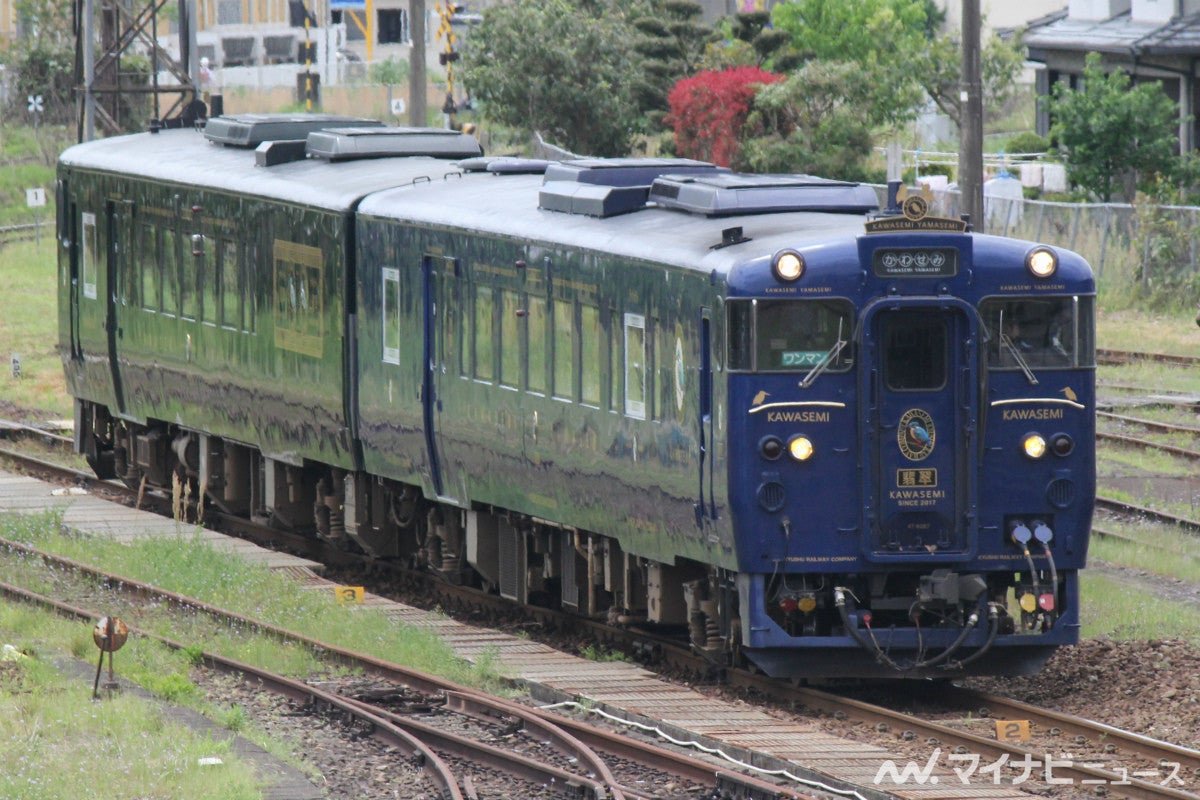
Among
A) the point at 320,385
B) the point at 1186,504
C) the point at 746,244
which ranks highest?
the point at 746,244

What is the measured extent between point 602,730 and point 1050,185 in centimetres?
3417

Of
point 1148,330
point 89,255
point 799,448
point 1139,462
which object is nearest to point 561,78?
point 1148,330

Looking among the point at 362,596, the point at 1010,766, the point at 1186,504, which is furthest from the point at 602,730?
the point at 1186,504

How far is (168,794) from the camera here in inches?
387

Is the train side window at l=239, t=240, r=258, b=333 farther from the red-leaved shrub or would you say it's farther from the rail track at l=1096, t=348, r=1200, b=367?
the red-leaved shrub

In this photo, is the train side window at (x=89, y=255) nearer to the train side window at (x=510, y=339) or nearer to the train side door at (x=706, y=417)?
the train side window at (x=510, y=339)

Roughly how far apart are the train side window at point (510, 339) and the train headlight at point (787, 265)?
125 inches

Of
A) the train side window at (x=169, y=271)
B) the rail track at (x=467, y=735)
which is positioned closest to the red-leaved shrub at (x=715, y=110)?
the train side window at (x=169, y=271)

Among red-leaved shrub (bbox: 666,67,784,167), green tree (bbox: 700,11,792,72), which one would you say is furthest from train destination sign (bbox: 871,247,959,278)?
green tree (bbox: 700,11,792,72)

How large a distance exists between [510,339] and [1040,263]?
4.05m

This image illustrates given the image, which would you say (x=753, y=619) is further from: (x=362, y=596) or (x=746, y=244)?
(x=362, y=596)

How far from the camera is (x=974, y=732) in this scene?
1182 cm

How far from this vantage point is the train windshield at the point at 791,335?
12273mm

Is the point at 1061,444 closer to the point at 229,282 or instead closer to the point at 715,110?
the point at 229,282
